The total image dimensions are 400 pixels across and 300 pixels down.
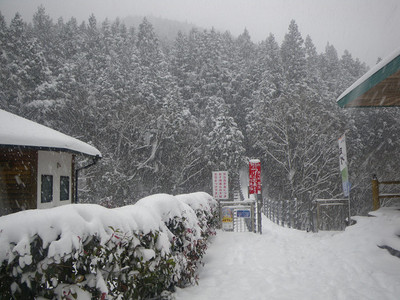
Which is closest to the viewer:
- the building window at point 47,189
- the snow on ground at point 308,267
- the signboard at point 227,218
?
the snow on ground at point 308,267

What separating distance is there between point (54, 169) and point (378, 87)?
11.1 meters

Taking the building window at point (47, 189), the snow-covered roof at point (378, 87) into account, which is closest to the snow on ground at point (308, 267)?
the snow-covered roof at point (378, 87)

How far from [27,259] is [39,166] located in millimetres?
9279

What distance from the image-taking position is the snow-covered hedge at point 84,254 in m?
2.31

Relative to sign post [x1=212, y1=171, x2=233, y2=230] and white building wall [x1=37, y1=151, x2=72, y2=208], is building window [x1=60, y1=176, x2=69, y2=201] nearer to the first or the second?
white building wall [x1=37, y1=151, x2=72, y2=208]

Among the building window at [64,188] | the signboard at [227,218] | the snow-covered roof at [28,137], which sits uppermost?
the snow-covered roof at [28,137]

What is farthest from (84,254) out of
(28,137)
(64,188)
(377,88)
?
(64,188)

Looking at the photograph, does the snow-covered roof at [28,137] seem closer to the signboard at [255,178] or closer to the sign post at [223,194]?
the sign post at [223,194]

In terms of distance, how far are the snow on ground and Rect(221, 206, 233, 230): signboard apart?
1.89m

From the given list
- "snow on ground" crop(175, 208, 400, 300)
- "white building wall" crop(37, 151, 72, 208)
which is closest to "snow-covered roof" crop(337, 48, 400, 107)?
"snow on ground" crop(175, 208, 400, 300)

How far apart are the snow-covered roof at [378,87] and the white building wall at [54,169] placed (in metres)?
10.0

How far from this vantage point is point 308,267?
20.1 feet

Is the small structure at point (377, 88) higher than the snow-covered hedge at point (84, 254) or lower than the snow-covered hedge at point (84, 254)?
higher

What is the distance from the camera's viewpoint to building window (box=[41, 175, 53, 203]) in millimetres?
10852
